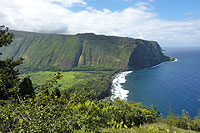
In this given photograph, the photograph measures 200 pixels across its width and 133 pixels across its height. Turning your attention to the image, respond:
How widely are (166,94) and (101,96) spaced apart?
54725 mm

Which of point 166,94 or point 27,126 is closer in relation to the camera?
point 27,126

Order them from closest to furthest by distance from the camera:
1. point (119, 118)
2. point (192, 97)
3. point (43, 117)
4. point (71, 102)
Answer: point (43, 117)
point (71, 102)
point (119, 118)
point (192, 97)

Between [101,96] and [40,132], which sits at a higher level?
[40,132]

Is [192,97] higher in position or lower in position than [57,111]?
lower

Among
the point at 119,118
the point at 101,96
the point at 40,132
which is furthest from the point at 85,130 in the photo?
the point at 101,96

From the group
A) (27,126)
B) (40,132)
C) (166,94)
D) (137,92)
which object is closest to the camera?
(40,132)

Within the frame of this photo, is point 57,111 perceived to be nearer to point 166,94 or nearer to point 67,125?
point 67,125

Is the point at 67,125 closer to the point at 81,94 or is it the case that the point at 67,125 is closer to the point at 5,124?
the point at 81,94

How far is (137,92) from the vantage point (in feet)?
423

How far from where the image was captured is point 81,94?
7.45 metres

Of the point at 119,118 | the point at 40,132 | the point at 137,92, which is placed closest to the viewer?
the point at 40,132

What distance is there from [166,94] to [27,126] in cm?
12717

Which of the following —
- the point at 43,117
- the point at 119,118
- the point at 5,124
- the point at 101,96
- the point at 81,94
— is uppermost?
the point at 81,94

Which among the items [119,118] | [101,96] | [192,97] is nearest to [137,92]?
[101,96]
